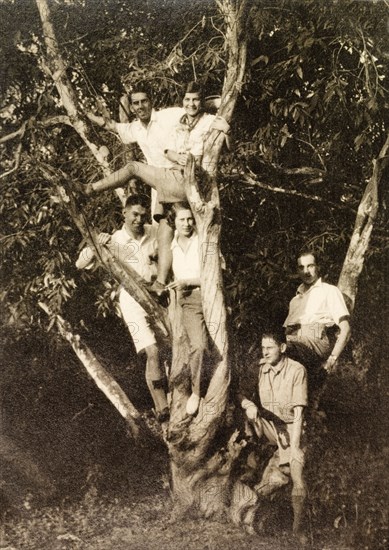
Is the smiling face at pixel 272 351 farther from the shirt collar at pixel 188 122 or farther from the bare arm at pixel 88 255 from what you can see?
the shirt collar at pixel 188 122

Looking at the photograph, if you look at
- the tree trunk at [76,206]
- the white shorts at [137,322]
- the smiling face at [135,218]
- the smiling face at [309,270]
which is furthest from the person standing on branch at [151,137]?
the smiling face at [309,270]

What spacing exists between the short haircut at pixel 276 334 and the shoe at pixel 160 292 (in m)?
0.81

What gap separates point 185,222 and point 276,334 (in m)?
1.12

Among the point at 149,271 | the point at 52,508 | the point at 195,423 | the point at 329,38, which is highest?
the point at 329,38

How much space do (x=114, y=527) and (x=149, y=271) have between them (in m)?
1.99

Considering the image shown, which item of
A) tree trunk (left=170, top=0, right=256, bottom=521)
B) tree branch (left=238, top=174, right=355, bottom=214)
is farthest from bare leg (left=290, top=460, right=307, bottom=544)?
tree branch (left=238, top=174, right=355, bottom=214)

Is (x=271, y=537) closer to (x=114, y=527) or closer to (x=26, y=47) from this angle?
(x=114, y=527)

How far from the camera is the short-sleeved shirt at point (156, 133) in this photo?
6.85 m

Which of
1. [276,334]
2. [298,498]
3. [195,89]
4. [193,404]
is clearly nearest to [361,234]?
[276,334]

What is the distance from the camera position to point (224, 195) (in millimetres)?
7133

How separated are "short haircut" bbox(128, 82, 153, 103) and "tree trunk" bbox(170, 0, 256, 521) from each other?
592mm

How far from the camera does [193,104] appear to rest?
6.81 meters

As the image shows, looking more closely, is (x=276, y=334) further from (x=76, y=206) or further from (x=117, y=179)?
(x=76, y=206)

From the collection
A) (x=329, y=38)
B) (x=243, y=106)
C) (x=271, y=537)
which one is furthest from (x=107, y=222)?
(x=271, y=537)
